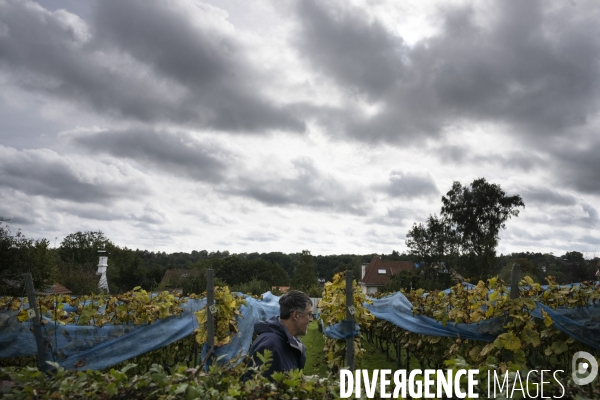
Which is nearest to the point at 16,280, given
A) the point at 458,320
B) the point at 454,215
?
the point at 458,320

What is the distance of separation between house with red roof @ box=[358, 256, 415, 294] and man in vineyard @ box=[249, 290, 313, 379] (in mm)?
47834

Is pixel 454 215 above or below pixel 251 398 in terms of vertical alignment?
above

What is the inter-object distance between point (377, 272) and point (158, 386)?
5214cm

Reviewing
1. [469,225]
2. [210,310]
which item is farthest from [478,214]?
[210,310]

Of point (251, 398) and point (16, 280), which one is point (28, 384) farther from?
point (16, 280)

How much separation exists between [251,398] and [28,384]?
0.95 m

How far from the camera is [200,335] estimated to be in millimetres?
6836

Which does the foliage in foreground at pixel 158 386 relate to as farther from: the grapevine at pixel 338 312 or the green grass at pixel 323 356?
the green grass at pixel 323 356

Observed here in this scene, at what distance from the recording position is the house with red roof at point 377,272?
51.2 m

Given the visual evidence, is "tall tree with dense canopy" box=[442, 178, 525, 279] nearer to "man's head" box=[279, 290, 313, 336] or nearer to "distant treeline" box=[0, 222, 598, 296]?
"distant treeline" box=[0, 222, 598, 296]

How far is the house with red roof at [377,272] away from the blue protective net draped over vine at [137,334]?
44.2 meters

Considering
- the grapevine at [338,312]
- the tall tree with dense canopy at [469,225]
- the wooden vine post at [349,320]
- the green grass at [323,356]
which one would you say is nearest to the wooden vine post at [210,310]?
the wooden vine post at [349,320]

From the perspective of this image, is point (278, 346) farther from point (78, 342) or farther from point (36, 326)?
point (36, 326)

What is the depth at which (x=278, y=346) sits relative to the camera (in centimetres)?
295
